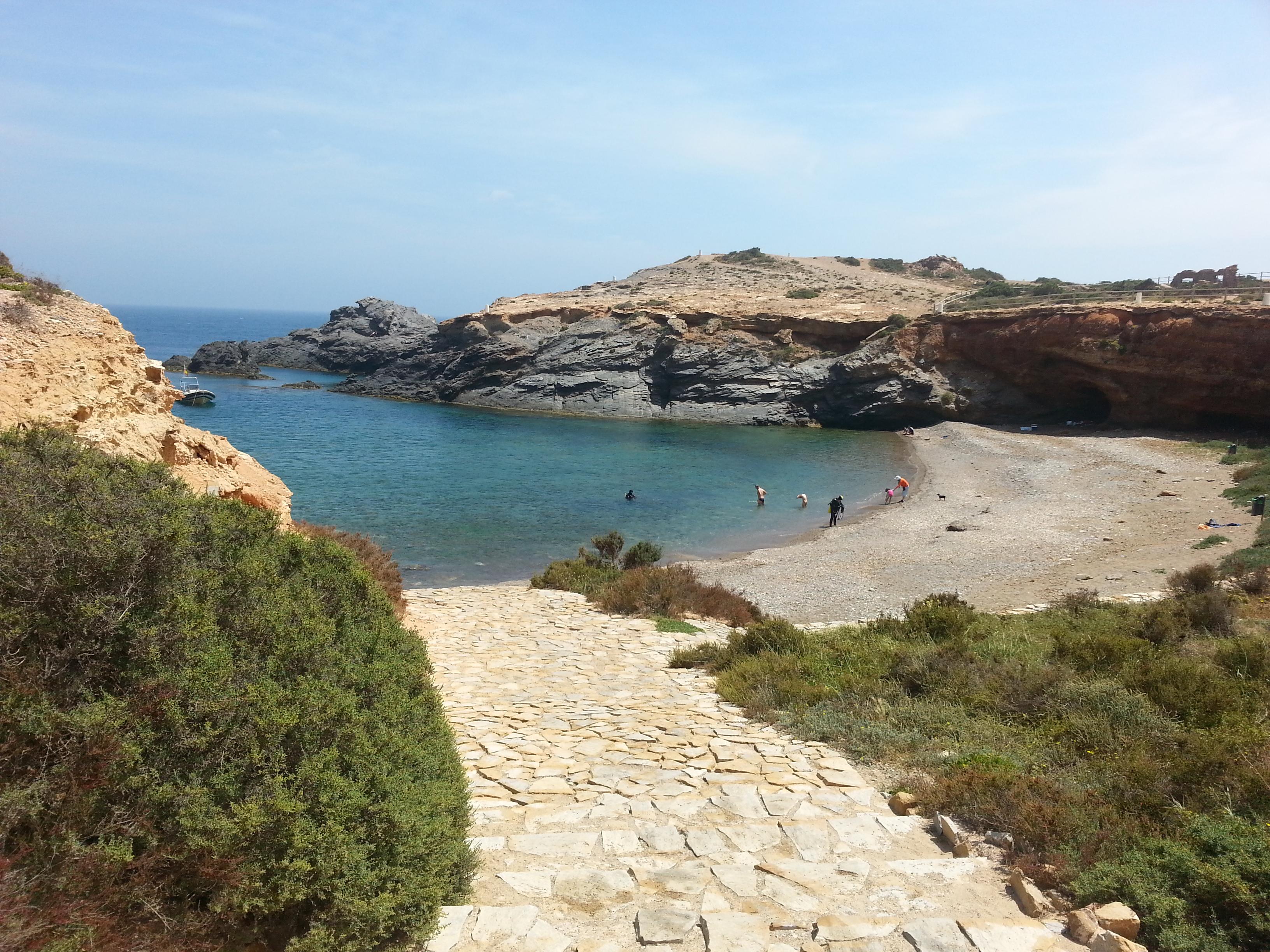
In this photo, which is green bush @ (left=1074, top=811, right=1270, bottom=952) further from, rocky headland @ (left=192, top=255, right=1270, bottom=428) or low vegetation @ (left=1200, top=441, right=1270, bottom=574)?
rocky headland @ (left=192, top=255, right=1270, bottom=428)

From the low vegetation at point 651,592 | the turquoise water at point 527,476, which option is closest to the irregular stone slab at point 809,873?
the low vegetation at point 651,592

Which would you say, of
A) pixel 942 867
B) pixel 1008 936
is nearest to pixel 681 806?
pixel 942 867

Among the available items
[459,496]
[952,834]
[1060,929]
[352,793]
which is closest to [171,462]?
[352,793]

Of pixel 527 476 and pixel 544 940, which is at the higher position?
pixel 544 940

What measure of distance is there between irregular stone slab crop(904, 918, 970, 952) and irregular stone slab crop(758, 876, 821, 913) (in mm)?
512

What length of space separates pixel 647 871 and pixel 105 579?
3.33 meters

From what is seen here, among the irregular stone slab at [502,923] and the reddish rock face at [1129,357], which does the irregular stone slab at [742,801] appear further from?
the reddish rock face at [1129,357]

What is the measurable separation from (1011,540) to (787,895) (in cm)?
2037

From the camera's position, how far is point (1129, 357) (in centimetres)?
4034

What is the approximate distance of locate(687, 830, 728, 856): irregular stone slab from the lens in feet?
15.8

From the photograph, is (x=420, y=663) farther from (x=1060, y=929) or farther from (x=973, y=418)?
(x=973, y=418)

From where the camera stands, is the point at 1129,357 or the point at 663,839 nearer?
the point at 663,839

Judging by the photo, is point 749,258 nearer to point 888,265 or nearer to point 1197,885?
point 888,265

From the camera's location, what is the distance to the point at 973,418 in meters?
49.6
